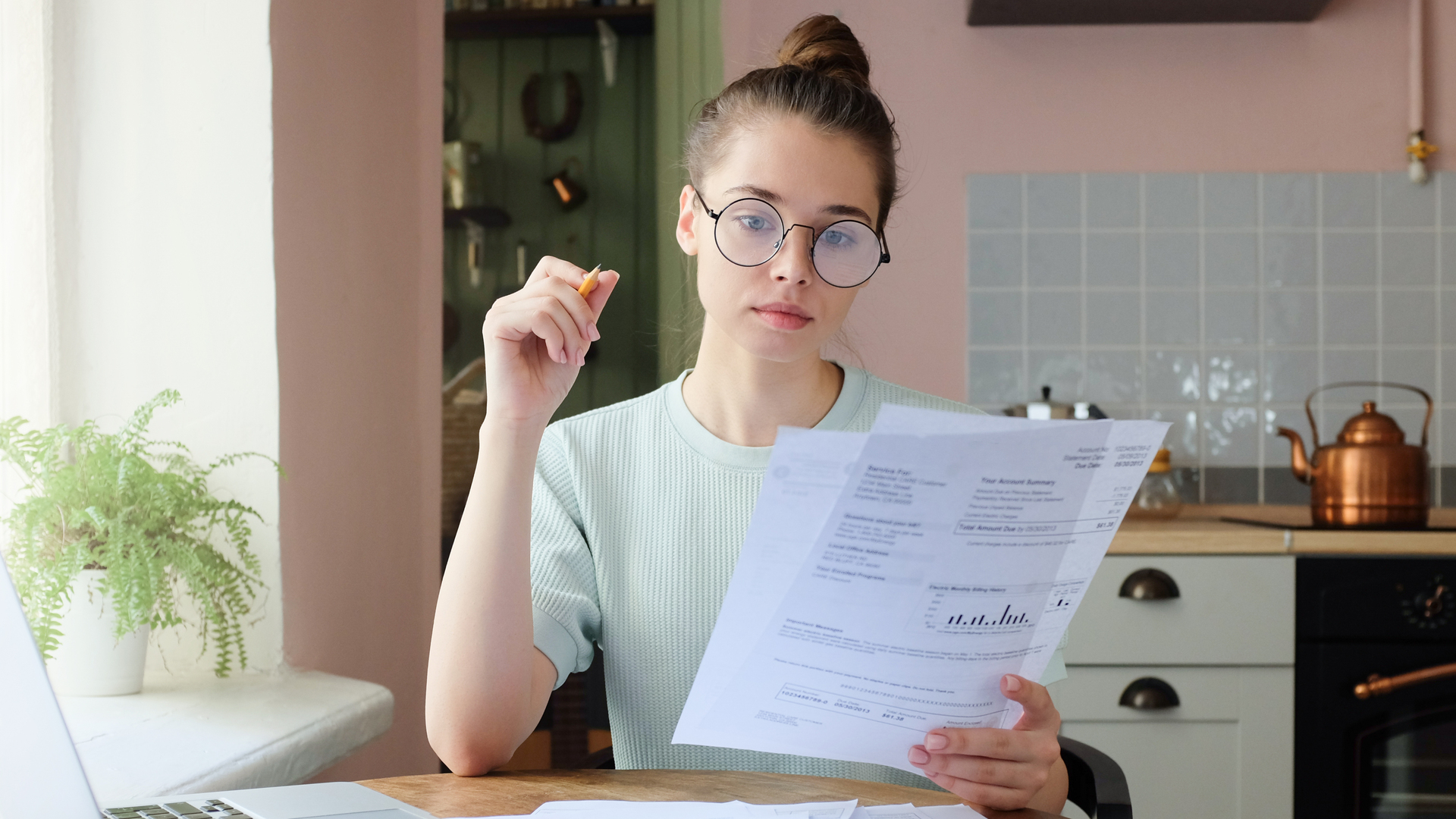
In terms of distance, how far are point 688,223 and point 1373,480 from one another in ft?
5.33

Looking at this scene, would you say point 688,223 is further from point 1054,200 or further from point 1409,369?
point 1409,369

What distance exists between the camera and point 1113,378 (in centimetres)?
261

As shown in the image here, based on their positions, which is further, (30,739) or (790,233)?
(790,233)

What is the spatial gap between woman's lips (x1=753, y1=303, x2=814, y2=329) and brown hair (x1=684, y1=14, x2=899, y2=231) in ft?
0.58

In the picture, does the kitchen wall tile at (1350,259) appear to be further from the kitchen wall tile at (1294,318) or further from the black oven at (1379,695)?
the black oven at (1379,695)

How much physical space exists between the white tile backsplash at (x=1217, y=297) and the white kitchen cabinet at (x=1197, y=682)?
0.66 m

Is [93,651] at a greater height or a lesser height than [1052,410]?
lesser

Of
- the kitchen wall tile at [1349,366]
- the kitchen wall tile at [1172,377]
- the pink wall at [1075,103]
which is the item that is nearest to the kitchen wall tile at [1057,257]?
the pink wall at [1075,103]

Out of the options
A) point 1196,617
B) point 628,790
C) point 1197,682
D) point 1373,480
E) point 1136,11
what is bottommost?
point 1197,682

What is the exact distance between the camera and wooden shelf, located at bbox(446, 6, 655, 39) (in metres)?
3.25

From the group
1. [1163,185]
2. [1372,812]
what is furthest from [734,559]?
[1163,185]

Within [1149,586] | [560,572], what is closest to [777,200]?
[560,572]

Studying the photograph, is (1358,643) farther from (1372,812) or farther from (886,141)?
(886,141)

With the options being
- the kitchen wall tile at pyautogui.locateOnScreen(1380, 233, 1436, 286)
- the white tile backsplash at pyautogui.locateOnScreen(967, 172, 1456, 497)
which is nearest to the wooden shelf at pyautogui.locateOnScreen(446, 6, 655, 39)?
the white tile backsplash at pyautogui.locateOnScreen(967, 172, 1456, 497)
